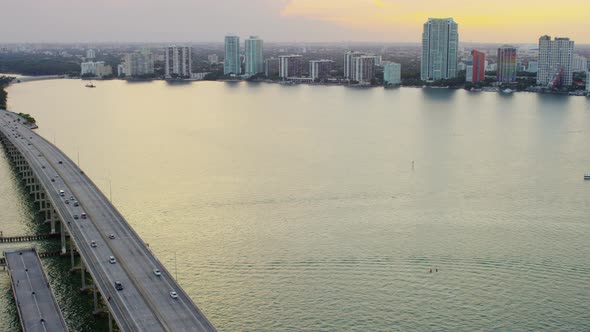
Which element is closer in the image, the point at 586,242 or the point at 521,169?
the point at 586,242

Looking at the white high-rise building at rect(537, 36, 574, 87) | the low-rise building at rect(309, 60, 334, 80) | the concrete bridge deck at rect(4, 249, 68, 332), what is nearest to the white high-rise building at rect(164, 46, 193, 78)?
the low-rise building at rect(309, 60, 334, 80)

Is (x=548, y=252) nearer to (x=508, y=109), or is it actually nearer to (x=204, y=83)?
(x=508, y=109)

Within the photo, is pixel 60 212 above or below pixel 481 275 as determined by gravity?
above

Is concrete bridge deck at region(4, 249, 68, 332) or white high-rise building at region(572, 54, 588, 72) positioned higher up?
white high-rise building at region(572, 54, 588, 72)

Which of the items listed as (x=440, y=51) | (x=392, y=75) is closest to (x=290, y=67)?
(x=392, y=75)

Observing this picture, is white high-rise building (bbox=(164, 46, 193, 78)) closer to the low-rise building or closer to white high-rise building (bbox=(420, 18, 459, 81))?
the low-rise building

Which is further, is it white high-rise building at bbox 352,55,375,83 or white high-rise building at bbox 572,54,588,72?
white high-rise building at bbox 572,54,588,72

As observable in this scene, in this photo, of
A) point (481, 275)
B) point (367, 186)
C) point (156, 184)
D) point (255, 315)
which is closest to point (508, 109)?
point (367, 186)
